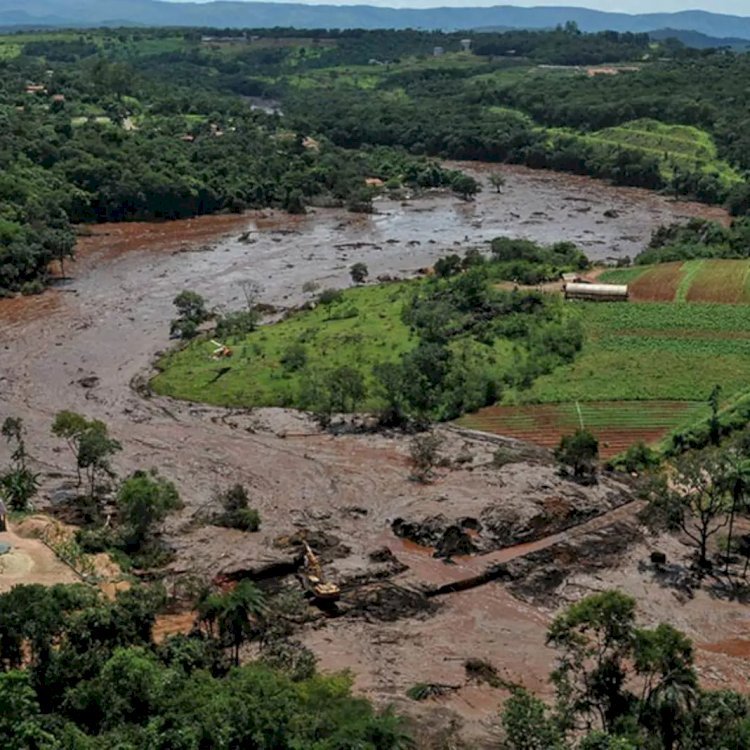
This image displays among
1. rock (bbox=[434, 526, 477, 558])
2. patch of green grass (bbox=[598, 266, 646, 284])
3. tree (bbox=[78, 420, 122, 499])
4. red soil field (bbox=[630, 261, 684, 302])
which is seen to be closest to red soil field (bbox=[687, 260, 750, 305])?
red soil field (bbox=[630, 261, 684, 302])

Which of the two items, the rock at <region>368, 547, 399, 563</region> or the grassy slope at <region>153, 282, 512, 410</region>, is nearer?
the rock at <region>368, 547, 399, 563</region>

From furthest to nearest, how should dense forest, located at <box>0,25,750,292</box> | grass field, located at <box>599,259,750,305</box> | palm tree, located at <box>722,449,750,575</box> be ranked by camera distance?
dense forest, located at <box>0,25,750,292</box>, grass field, located at <box>599,259,750,305</box>, palm tree, located at <box>722,449,750,575</box>

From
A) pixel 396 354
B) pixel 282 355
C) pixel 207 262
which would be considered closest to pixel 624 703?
pixel 396 354

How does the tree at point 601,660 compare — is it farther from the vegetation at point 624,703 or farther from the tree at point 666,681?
the tree at point 666,681

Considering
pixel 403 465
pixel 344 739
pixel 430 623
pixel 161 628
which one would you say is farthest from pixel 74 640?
pixel 403 465

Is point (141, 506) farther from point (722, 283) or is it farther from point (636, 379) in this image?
point (722, 283)

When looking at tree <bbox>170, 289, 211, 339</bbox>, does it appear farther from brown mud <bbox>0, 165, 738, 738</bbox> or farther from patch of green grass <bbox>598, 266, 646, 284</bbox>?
patch of green grass <bbox>598, 266, 646, 284</bbox>

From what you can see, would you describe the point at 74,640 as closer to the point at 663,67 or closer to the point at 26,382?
the point at 26,382
